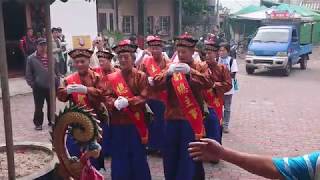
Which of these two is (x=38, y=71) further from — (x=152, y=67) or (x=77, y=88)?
(x=77, y=88)

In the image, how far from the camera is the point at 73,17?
14.0 metres

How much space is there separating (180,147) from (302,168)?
275 cm

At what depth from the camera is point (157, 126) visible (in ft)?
20.2

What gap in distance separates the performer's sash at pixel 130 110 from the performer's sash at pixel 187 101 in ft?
1.53

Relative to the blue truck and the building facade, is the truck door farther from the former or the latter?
the building facade

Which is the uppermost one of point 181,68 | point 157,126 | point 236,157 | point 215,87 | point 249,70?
point 181,68

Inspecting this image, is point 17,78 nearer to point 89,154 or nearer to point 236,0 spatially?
point 89,154

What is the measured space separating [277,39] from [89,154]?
13718 millimetres

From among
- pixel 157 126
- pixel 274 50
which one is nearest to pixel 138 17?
pixel 274 50

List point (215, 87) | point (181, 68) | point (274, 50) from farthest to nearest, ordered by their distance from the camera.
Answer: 1. point (274, 50)
2. point (215, 87)
3. point (181, 68)

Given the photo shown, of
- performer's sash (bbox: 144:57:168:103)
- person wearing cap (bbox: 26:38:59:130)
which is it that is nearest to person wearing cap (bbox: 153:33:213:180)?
performer's sash (bbox: 144:57:168:103)

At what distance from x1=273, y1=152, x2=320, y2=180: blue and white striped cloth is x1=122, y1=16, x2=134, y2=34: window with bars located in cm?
1902

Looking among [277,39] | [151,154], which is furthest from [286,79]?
[151,154]

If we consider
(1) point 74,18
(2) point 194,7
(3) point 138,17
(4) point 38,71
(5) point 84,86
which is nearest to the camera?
(5) point 84,86
